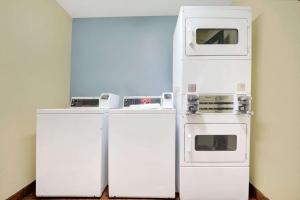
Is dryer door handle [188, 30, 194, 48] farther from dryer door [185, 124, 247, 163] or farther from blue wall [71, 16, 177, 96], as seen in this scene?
blue wall [71, 16, 177, 96]

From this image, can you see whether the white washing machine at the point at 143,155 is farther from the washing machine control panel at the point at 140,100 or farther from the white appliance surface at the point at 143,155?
the washing machine control panel at the point at 140,100

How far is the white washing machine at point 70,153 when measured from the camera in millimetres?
2074

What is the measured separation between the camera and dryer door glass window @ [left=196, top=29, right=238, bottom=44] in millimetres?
2076

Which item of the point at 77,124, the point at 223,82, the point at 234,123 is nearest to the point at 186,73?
the point at 223,82

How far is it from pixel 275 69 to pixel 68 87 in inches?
103

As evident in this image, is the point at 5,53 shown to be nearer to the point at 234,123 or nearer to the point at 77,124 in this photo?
the point at 77,124

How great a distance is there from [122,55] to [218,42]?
58.8 inches

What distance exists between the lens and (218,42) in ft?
6.82

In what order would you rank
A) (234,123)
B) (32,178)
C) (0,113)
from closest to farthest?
1. (0,113)
2. (234,123)
3. (32,178)

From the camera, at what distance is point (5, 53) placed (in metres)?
1.89

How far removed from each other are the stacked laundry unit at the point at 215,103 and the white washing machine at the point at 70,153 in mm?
836

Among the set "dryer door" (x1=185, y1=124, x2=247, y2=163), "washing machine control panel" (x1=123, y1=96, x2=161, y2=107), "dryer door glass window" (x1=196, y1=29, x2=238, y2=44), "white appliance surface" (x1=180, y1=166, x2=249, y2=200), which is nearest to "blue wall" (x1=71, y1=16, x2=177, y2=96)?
"washing machine control panel" (x1=123, y1=96, x2=161, y2=107)

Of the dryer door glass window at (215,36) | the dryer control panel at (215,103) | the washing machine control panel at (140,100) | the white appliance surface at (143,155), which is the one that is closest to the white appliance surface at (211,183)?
the white appliance surface at (143,155)

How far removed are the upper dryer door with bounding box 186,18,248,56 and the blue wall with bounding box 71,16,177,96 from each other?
1.03 m
